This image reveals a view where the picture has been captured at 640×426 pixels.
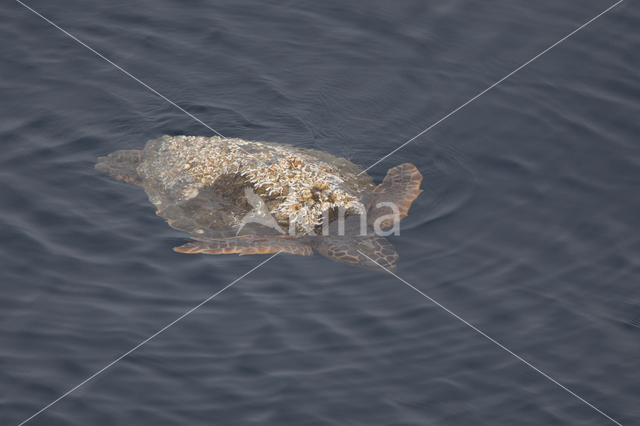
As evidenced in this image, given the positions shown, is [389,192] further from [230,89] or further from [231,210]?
Answer: [230,89]

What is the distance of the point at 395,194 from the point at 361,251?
1299 millimetres

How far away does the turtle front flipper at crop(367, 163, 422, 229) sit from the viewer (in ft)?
26.7

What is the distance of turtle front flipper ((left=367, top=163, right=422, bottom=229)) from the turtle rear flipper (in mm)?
3686

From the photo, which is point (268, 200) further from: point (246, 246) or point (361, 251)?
point (361, 251)

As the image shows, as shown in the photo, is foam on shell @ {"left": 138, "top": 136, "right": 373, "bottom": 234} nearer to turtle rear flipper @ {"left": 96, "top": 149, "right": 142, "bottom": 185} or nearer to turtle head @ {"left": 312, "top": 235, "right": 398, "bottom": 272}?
turtle rear flipper @ {"left": 96, "top": 149, "right": 142, "bottom": 185}

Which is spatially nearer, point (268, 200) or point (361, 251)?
point (361, 251)

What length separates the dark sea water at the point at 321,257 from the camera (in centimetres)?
605

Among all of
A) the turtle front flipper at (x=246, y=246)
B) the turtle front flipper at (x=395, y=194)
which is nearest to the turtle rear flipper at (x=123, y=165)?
the turtle front flipper at (x=246, y=246)

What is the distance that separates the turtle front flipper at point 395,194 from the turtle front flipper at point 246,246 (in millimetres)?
1258

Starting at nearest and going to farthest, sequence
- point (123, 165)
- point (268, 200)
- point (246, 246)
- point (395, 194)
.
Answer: point (246, 246)
point (268, 200)
point (395, 194)
point (123, 165)

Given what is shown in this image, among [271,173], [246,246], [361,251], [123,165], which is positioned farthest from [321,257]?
[123,165]

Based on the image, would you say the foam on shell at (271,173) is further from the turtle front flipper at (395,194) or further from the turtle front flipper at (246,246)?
the turtle front flipper at (246,246)

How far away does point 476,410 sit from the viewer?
19.4ft

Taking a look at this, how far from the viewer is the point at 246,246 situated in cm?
745
